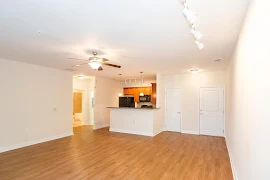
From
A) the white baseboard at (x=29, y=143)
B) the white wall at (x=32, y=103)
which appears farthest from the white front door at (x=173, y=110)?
the white baseboard at (x=29, y=143)

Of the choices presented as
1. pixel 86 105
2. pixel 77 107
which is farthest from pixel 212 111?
pixel 77 107

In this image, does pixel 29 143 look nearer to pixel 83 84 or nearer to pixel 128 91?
pixel 83 84

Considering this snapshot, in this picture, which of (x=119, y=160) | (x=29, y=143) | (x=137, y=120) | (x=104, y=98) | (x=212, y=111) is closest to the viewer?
(x=119, y=160)

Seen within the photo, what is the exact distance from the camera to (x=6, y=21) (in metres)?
2.41

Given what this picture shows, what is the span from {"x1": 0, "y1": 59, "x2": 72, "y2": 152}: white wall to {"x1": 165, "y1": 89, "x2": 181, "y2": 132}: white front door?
4.37 metres

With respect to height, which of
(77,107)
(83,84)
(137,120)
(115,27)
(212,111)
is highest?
(115,27)

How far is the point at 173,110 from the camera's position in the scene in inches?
294

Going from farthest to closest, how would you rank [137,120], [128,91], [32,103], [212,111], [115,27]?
[128,91], [137,120], [212,111], [32,103], [115,27]

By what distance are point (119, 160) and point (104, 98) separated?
16.3 feet

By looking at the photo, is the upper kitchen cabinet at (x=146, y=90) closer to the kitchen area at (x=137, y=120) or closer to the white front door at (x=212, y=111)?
the kitchen area at (x=137, y=120)

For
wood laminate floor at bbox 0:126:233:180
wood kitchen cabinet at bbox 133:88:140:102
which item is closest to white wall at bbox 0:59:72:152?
Result: wood laminate floor at bbox 0:126:233:180

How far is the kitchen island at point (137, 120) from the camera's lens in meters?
6.68

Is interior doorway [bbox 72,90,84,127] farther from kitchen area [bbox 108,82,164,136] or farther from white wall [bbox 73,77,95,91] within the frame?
kitchen area [bbox 108,82,164,136]

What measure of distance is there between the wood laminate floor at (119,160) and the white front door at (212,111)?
3.00ft
